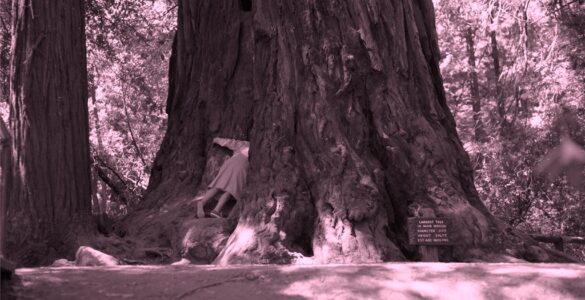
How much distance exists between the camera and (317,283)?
495 centimetres

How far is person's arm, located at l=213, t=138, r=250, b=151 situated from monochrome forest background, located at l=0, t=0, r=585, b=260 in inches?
68.9

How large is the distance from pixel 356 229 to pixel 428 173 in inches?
51.6

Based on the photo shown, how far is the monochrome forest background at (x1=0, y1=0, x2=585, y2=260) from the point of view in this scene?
11.0 metres

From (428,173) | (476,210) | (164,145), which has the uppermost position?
(164,145)

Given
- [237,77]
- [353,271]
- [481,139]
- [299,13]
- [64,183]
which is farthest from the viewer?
[481,139]

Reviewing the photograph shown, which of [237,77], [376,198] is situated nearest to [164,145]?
[237,77]

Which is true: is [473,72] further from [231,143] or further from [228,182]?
[228,182]

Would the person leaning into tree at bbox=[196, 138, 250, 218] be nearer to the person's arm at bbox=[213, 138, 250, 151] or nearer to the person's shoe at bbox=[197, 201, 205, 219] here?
the person's shoe at bbox=[197, 201, 205, 219]

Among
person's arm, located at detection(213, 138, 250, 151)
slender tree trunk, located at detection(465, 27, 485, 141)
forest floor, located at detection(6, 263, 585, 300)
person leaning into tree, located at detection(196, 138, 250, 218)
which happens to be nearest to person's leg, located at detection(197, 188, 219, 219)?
person leaning into tree, located at detection(196, 138, 250, 218)

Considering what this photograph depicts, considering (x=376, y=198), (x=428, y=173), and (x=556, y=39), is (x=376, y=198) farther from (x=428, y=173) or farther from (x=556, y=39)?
(x=556, y=39)

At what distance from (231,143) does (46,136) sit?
249cm

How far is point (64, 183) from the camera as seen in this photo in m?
7.22

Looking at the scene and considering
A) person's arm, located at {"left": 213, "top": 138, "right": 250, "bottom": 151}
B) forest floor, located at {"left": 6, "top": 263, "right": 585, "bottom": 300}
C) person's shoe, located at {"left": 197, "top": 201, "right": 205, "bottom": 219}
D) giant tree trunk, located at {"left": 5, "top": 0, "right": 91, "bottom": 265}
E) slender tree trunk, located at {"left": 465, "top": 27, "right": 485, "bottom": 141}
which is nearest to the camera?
forest floor, located at {"left": 6, "top": 263, "right": 585, "bottom": 300}

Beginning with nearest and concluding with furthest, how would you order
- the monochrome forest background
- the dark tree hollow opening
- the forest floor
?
the forest floor < the dark tree hollow opening < the monochrome forest background
